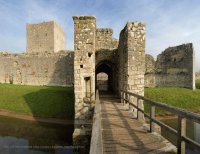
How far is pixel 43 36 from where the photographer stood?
3772cm

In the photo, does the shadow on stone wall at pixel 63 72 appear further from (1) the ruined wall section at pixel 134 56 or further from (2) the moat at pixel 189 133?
(1) the ruined wall section at pixel 134 56

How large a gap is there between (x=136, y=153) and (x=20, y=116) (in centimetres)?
1299

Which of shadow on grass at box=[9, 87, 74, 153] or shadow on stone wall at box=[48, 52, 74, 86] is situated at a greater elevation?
shadow on stone wall at box=[48, 52, 74, 86]

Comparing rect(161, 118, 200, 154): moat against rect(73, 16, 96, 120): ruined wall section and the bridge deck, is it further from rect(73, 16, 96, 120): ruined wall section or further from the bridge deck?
rect(73, 16, 96, 120): ruined wall section

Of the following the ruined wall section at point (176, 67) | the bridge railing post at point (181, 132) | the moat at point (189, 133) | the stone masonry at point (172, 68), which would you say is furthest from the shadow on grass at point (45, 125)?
the ruined wall section at point (176, 67)

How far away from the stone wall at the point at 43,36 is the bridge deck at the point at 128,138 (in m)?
31.7

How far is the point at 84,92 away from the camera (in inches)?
457

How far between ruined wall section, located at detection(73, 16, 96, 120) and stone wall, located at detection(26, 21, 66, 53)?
27048mm

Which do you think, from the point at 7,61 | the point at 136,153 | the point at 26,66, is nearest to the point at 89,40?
the point at 136,153

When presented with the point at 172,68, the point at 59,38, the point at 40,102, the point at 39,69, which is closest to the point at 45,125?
the point at 40,102

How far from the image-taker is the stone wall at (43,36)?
37.2 meters

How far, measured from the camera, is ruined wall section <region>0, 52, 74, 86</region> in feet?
86.0

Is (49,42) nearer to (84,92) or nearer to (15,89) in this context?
(15,89)

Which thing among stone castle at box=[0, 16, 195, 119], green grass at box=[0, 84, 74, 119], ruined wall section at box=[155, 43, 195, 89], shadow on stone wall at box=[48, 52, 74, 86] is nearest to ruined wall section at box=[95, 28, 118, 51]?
stone castle at box=[0, 16, 195, 119]
